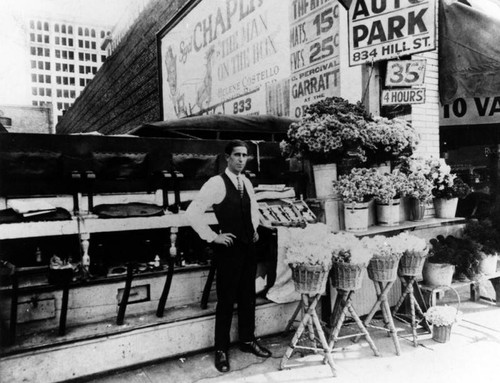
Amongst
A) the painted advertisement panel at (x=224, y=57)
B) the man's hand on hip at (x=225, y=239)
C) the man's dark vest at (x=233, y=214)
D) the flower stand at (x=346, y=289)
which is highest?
the painted advertisement panel at (x=224, y=57)

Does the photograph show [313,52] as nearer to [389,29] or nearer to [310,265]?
[389,29]

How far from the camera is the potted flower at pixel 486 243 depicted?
530 cm

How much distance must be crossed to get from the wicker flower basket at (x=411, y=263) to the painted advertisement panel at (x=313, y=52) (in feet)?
10.5

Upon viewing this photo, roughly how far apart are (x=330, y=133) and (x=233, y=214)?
66.3 inches

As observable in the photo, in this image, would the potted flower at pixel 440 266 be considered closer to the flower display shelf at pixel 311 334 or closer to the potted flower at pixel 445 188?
the potted flower at pixel 445 188

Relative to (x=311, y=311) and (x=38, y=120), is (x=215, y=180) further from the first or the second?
(x=38, y=120)

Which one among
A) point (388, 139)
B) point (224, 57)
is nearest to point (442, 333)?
point (388, 139)

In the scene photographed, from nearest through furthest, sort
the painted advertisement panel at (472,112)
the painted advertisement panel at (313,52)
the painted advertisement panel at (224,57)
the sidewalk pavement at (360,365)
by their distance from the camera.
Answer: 1. the sidewalk pavement at (360,365)
2. the painted advertisement panel at (313,52)
3. the painted advertisement panel at (472,112)
4. the painted advertisement panel at (224,57)

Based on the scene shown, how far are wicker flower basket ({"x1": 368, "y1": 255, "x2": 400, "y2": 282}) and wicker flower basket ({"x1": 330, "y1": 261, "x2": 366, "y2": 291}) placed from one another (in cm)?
30

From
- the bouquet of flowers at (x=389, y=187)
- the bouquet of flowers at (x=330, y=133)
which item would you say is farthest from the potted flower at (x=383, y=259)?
the bouquet of flowers at (x=330, y=133)

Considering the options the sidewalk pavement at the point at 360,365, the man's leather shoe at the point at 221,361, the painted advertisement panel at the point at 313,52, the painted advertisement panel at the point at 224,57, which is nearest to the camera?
the sidewalk pavement at the point at 360,365

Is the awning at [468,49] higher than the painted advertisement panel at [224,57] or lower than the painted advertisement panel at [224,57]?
lower

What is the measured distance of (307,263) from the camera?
392 centimetres

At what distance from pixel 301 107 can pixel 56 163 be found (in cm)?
446
